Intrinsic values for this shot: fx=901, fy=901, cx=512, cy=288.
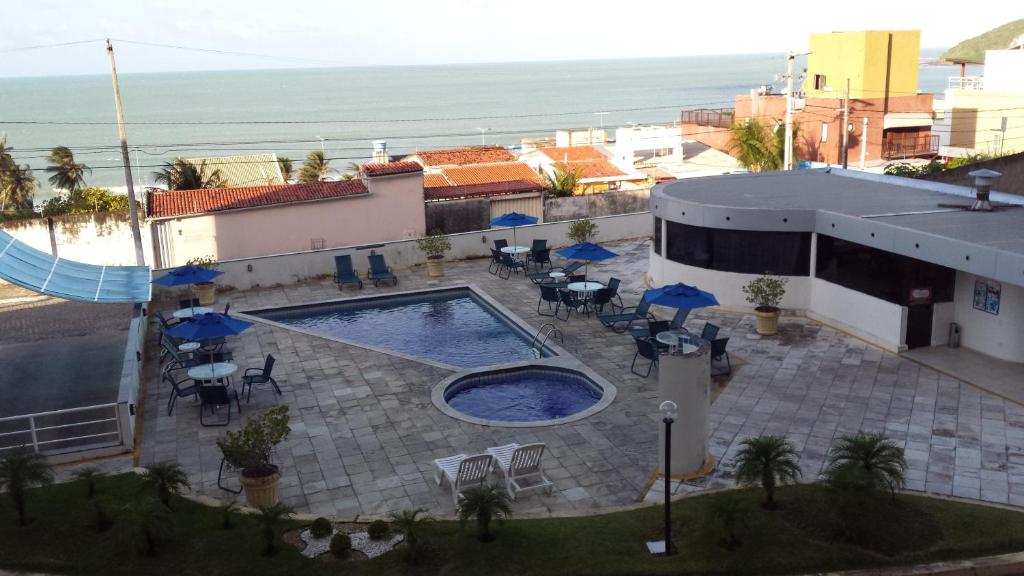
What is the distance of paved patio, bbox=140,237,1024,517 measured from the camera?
1263 cm

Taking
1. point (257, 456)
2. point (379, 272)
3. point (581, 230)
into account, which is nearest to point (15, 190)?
point (379, 272)

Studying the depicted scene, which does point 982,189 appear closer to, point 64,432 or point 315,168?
point 64,432

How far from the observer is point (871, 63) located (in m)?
57.8

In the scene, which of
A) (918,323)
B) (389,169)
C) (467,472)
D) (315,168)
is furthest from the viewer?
(315,168)

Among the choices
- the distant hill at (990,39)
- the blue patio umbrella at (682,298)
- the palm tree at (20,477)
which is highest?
the distant hill at (990,39)

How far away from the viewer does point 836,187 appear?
2469 cm

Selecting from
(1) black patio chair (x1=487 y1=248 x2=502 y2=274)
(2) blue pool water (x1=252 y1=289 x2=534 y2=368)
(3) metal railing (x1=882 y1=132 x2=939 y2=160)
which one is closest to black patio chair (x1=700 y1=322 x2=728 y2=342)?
(2) blue pool water (x1=252 y1=289 x2=534 y2=368)

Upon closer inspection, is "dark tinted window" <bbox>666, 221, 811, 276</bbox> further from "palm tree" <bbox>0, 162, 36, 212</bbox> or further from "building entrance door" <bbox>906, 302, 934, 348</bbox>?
"palm tree" <bbox>0, 162, 36, 212</bbox>

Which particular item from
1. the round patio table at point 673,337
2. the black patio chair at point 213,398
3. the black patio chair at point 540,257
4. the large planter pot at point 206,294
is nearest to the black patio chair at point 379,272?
the black patio chair at point 540,257

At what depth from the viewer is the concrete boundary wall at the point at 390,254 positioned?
25641 mm

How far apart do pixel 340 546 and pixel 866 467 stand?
6471mm

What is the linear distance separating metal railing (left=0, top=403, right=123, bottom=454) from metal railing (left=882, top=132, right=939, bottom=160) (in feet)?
172

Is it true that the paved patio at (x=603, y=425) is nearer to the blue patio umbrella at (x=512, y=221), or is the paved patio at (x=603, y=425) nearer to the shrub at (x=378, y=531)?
the shrub at (x=378, y=531)

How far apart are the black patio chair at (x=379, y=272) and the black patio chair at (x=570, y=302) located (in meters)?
6.00
